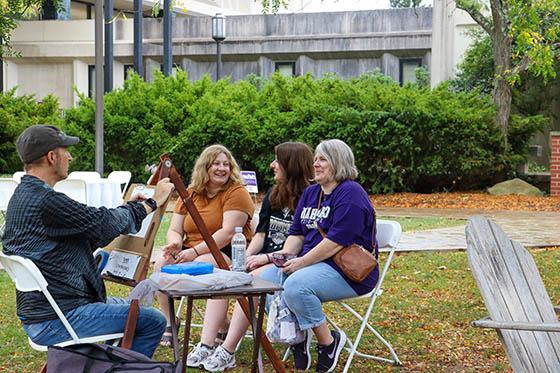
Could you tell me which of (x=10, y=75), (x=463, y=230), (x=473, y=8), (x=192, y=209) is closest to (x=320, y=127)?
(x=473, y=8)

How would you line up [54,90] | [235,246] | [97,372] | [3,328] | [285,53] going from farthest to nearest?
1. [54,90]
2. [285,53]
3. [3,328]
4. [235,246]
5. [97,372]

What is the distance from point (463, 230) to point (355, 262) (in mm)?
8963

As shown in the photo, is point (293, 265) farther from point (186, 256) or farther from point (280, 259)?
point (186, 256)

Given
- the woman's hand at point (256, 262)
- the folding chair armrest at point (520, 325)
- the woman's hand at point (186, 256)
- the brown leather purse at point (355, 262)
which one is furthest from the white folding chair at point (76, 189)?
the folding chair armrest at point (520, 325)

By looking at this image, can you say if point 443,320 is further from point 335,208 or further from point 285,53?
point 285,53

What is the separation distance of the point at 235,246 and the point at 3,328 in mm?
2535

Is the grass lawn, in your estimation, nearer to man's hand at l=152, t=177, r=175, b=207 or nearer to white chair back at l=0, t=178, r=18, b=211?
man's hand at l=152, t=177, r=175, b=207

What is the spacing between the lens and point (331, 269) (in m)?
6.13

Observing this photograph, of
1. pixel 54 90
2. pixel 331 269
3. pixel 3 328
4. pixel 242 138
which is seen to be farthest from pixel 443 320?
pixel 54 90

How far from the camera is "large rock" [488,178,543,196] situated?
20.7 meters

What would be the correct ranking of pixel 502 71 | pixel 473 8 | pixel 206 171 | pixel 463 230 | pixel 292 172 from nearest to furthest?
1. pixel 292 172
2. pixel 206 171
3. pixel 463 230
4. pixel 473 8
5. pixel 502 71

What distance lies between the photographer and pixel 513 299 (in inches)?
181

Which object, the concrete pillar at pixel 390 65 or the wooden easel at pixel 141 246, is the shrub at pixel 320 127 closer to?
the concrete pillar at pixel 390 65

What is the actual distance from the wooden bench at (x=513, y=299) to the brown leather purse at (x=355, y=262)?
1189 mm
